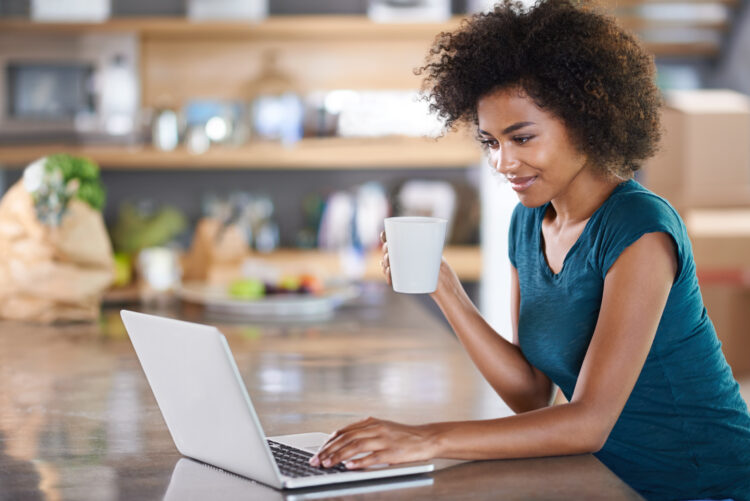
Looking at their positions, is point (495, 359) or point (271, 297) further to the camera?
point (271, 297)

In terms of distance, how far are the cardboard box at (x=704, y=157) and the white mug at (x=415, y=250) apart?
252 cm

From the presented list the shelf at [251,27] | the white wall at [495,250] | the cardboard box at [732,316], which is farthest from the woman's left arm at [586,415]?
the shelf at [251,27]

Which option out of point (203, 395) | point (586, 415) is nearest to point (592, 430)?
point (586, 415)

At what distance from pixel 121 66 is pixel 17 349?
2398mm

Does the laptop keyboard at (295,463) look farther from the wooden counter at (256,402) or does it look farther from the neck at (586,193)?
the neck at (586,193)

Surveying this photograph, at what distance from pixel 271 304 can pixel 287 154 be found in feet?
5.66

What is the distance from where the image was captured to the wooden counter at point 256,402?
1021 mm

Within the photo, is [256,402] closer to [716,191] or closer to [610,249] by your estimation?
[610,249]

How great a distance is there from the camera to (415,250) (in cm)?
126

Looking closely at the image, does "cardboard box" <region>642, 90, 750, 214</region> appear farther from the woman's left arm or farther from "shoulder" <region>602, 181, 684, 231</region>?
the woman's left arm

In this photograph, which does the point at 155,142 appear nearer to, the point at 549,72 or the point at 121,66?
the point at 121,66

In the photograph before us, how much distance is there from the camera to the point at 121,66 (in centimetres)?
407

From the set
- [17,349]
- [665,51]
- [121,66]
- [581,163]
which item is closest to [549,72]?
[581,163]

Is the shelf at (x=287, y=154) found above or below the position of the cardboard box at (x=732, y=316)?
above
